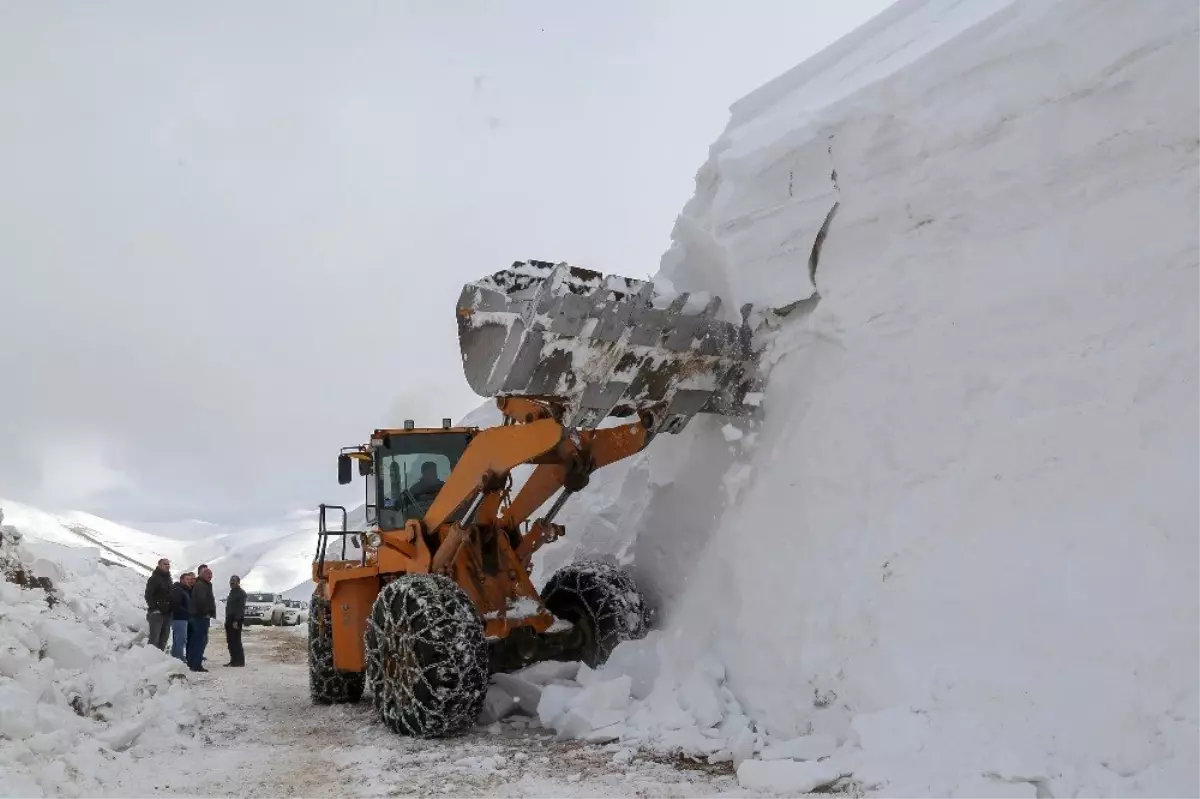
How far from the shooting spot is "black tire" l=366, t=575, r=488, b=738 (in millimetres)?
5824

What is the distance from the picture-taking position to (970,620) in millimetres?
4281

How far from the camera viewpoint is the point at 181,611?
11.5 meters

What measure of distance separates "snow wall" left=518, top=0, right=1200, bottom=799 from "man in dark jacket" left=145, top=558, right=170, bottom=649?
23.9ft

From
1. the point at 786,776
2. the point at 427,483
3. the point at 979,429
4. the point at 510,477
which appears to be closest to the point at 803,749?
the point at 786,776

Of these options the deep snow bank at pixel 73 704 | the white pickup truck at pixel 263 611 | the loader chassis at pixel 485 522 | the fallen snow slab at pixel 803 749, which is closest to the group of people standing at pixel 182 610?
the deep snow bank at pixel 73 704

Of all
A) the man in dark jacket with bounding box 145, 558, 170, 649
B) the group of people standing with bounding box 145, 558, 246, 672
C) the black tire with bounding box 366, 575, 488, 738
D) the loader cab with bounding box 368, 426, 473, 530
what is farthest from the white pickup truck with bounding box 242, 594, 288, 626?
the black tire with bounding box 366, 575, 488, 738

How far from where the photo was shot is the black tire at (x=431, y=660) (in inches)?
229

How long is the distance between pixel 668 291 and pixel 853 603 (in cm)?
222

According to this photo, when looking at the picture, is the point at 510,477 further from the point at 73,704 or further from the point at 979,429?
the point at 979,429

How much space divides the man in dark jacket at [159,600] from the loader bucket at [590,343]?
24.4 feet

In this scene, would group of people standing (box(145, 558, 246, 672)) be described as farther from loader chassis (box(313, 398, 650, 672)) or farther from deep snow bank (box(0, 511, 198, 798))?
loader chassis (box(313, 398, 650, 672))

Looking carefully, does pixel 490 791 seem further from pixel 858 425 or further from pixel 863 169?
pixel 863 169

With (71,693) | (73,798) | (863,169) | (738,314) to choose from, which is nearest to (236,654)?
(71,693)

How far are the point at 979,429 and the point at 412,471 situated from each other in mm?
4979
